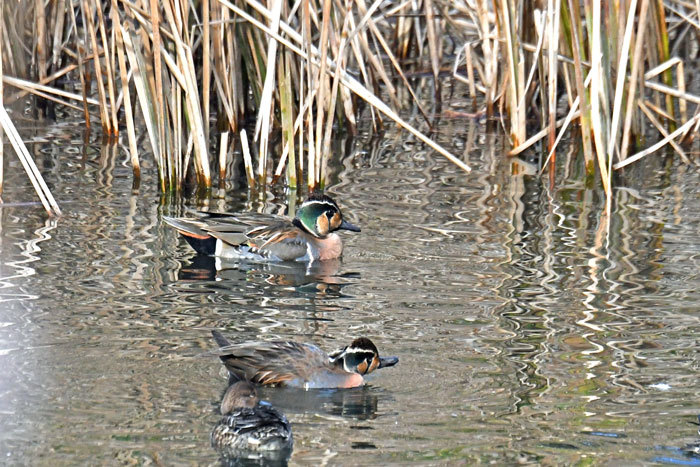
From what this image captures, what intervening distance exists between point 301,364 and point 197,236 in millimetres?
2828

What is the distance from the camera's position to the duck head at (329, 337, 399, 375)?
557 cm

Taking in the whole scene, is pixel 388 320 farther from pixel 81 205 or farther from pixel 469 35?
pixel 469 35

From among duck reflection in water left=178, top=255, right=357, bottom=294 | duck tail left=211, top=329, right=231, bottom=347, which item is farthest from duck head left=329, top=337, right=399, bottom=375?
duck reflection in water left=178, top=255, right=357, bottom=294

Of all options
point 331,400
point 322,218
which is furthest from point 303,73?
point 331,400

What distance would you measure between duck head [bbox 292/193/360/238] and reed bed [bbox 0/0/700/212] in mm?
699

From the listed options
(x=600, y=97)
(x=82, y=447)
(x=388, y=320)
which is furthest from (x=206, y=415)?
(x=600, y=97)

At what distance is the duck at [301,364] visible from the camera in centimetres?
557

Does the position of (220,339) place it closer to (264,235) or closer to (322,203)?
(264,235)

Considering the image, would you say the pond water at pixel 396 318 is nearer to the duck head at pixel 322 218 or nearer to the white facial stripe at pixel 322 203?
the duck head at pixel 322 218

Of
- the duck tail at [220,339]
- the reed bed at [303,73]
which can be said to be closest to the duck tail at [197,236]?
the reed bed at [303,73]

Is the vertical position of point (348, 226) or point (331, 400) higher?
point (348, 226)

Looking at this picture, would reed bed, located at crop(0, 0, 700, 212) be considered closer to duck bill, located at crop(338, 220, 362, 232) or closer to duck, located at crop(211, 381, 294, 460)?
duck bill, located at crop(338, 220, 362, 232)

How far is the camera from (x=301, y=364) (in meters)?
5.64

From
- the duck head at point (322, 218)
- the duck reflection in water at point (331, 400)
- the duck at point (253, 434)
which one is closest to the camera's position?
the duck at point (253, 434)
